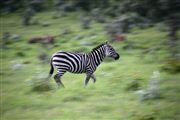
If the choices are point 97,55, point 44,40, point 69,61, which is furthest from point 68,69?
point 44,40

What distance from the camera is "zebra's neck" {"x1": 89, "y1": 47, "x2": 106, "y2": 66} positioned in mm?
16219

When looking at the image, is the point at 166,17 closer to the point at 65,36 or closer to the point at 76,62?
the point at 76,62

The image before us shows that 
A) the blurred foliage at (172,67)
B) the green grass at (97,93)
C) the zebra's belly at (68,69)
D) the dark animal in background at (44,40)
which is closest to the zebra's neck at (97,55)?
the zebra's belly at (68,69)

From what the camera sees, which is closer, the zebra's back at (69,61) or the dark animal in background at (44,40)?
the zebra's back at (69,61)

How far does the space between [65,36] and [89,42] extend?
154 inches

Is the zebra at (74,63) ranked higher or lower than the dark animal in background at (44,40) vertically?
lower

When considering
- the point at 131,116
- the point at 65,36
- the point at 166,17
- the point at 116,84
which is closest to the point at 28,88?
the point at 116,84

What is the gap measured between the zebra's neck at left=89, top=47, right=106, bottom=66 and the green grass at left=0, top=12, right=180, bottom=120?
775 mm

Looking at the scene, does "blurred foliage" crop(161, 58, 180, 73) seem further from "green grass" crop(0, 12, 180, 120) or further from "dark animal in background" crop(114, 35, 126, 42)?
"dark animal in background" crop(114, 35, 126, 42)

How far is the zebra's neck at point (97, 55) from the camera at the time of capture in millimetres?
16219

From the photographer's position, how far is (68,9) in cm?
3888

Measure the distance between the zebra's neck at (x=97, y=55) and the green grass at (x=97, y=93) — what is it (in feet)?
2.54

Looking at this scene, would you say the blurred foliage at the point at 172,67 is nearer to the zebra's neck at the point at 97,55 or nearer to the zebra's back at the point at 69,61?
the zebra's neck at the point at 97,55

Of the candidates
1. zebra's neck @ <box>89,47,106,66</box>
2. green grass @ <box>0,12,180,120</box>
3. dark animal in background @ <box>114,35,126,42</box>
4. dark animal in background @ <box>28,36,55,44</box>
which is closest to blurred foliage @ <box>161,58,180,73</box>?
green grass @ <box>0,12,180,120</box>
